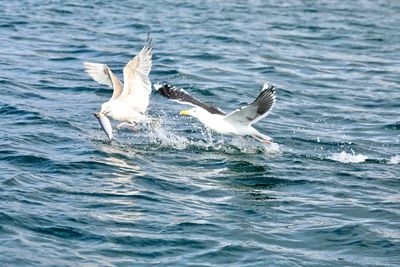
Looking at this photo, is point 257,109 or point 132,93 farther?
point 132,93

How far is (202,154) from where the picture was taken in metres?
14.8

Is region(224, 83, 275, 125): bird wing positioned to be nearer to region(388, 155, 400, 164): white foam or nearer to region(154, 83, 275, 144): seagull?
region(154, 83, 275, 144): seagull

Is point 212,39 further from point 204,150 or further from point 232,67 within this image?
point 204,150

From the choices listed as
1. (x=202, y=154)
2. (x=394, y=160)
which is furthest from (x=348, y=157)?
(x=202, y=154)

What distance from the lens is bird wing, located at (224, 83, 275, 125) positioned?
44.9ft

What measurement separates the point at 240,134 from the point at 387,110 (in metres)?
5.32

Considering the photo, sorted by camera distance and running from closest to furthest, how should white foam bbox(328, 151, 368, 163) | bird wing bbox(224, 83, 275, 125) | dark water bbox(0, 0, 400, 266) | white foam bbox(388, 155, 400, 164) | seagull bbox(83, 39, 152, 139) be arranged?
dark water bbox(0, 0, 400, 266) < bird wing bbox(224, 83, 275, 125) < white foam bbox(388, 155, 400, 164) < white foam bbox(328, 151, 368, 163) < seagull bbox(83, 39, 152, 139)

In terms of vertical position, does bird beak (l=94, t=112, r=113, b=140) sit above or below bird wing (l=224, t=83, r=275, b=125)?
above

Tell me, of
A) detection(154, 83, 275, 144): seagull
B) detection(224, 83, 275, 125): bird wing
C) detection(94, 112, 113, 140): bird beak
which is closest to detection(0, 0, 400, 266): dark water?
detection(94, 112, 113, 140): bird beak

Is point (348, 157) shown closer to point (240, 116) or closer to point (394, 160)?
point (394, 160)

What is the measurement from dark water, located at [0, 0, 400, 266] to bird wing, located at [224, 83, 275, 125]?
0.63m

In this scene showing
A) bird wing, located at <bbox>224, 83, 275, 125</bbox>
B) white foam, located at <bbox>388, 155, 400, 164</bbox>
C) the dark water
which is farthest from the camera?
white foam, located at <bbox>388, 155, 400, 164</bbox>

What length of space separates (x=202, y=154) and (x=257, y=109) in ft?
4.17

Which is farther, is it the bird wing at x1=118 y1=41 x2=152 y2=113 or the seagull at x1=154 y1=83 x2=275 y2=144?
the bird wing at x1=118 y1=41 x2=152 y2=113
